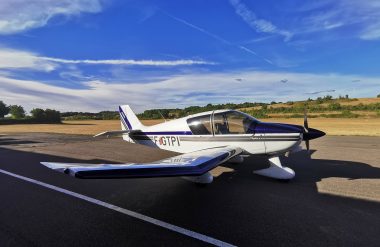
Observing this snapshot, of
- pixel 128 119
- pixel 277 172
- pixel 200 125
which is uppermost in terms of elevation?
pixel 128 119

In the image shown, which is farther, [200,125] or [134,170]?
[200,125]

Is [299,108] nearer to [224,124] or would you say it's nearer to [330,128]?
[330,128]

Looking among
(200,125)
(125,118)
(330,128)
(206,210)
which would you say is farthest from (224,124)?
(330,128)

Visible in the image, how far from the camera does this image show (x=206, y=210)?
5.52 metres

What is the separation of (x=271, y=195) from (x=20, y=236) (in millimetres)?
4868

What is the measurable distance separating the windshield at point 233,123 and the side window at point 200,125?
0.87 feet

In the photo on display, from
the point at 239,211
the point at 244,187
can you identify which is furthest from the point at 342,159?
the point at 239,211

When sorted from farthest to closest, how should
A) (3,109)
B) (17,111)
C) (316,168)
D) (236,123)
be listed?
(3,109) → (17,111) → (316,168) → (236,123)

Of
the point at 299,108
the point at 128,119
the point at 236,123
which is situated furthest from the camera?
the point at 299,108

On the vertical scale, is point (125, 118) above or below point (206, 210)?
above

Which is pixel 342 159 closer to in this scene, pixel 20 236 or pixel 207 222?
pixel 207 222

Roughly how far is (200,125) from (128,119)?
4.11 meters

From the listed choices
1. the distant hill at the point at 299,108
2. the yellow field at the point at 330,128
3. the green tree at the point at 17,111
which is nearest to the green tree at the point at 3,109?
the green tree at the point at 17,111

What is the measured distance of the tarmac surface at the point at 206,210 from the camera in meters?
4.31
